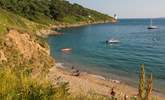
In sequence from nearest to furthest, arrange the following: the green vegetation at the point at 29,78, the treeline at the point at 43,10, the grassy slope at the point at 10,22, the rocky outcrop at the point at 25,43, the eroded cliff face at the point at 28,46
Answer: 1. the green vegetation at the point at 29,78
2. the eroded cliff face at the point at 28,46
3. the rocky outcrop at the point at 25,43
4. the grassy slope at the point at 10,22
5. the treeline at the point at 43,10

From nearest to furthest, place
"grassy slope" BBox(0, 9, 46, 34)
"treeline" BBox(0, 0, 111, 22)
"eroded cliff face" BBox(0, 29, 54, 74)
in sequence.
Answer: "eroded cliff face" BBox(0, 29, 54, 74)
"grassy slope" BBox(0, 9, 46, 34)
"treeline" BBox(0, 0, 111, 22)

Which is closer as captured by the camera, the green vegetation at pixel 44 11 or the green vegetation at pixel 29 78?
the green vegetation at pixel 29 78

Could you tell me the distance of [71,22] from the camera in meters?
167

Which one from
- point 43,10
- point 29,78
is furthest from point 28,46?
point 43,10

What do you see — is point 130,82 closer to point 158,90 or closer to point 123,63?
point 158,90

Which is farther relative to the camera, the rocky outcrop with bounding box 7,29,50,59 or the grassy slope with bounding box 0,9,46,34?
the grassy slope with bounding box 0,9,46,34

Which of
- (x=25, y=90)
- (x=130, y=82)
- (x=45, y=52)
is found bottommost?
(x=130, y=82)

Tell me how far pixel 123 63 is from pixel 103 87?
18261 mm

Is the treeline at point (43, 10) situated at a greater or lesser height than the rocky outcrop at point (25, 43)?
greater

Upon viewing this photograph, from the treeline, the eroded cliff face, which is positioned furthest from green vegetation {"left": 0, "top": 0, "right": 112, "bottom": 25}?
the eroded cliff face

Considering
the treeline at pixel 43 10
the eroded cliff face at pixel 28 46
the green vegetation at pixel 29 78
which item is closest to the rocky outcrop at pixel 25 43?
the eroded cliff face at pixel 28 46

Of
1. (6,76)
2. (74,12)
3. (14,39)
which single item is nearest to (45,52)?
(14,39)

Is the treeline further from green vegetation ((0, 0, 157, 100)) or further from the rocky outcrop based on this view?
green vegetation ((0, 0, 157, 100))

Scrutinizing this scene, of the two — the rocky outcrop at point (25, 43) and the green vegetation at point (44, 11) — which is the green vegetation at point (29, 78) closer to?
the rocky outcrop at point (25, 43)
